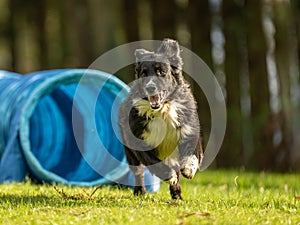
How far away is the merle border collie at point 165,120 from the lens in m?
5.96

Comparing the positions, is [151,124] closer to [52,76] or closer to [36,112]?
[52,76]

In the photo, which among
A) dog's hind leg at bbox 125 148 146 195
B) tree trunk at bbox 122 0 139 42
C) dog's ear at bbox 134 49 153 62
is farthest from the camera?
tree trunk at bbox 122 0 139 42

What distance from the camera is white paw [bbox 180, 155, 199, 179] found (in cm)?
596

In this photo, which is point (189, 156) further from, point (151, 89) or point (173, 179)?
point (151, 89)

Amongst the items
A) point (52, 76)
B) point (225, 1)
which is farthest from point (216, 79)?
point (52, 76)

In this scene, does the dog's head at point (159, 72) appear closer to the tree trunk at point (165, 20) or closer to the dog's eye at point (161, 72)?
the dog's eye at point (161, 72)

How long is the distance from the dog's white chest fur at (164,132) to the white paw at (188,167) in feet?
0.41

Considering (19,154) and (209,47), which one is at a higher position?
(209,47)

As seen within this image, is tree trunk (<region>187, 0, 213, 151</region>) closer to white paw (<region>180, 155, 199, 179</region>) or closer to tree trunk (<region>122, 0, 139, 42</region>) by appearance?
tree trunk (<region>122, 0, 139, 42</region>)

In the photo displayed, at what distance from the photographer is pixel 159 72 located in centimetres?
593

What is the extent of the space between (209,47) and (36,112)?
5.55 metres

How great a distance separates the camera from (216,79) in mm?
14164

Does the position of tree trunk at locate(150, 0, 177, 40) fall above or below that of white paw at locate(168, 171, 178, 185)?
above

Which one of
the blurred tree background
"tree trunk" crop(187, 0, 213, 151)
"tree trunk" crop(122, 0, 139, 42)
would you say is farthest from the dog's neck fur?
"tree trunk" crop(122, 0, 139, 42)
